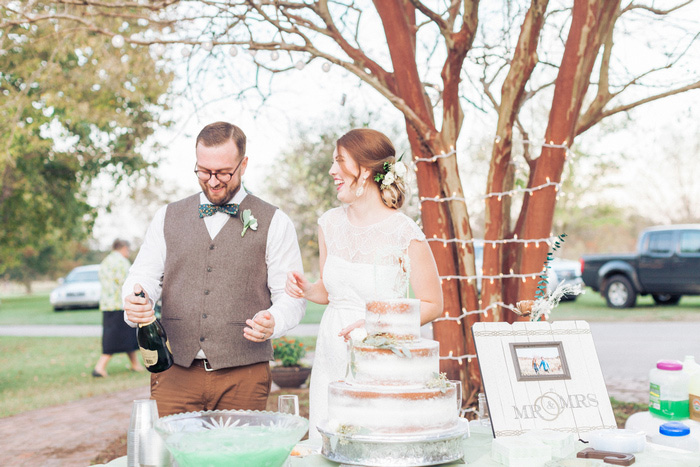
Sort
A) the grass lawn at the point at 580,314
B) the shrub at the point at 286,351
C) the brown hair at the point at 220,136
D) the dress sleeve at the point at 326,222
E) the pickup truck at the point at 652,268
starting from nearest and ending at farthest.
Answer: the brown hair at the point at 220,136
the dress sleeve at the point at 326,222
the shrub at the point at 286,351
the grass lawn at the point at 580,314
the pickup truck at the point at 652,268

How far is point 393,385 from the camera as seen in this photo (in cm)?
222

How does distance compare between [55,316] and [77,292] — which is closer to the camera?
[55,316]

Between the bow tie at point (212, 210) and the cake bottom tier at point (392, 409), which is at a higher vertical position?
the bow tie at point (212, 210)

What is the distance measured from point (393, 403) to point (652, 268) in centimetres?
1702

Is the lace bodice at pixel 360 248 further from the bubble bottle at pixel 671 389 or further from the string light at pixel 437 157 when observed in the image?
the string light at pixel 437 157

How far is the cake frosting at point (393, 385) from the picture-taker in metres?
2.15

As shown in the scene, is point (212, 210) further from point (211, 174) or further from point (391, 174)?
point (391, 174)

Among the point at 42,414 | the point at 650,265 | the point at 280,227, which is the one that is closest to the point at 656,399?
the point at 280,227

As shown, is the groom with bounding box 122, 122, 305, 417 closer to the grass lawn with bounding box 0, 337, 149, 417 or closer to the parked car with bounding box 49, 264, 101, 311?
the grass lawn with bounding box 0, 337, 149, 417

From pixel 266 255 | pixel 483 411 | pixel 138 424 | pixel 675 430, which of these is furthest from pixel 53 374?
pixel 675 430

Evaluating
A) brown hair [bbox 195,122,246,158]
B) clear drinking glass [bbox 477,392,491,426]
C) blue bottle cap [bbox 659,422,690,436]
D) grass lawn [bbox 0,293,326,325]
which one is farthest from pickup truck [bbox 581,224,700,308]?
brown hair [bbox 195,122,246,158]

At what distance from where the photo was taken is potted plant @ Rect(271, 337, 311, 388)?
8.39 metres

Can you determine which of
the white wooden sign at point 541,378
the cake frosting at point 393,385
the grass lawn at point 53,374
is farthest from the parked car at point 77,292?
the cake frosting at point 393,385

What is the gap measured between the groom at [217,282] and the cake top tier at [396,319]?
0.88 meters
